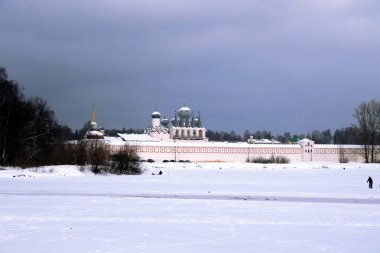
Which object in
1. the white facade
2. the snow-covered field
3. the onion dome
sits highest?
the onion dome

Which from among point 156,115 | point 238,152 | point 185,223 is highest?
point 156,115

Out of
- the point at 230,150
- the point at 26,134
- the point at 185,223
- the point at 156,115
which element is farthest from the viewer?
the point at 156,115

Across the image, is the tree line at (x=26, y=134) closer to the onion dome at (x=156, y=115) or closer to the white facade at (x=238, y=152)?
the white facade at (x=238, y=152)

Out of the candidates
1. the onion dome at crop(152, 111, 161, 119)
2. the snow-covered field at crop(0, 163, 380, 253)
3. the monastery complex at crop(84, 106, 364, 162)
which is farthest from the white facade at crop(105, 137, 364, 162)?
the snow-covered field at crop(0, 163, 380, 253)

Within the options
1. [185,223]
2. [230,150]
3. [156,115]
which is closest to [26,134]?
[185,223]

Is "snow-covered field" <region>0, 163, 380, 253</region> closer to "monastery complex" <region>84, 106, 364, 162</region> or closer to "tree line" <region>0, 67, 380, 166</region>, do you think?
→ "tree line" <region>0, 67, 380, 166</region>

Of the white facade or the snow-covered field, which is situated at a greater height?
the white facade

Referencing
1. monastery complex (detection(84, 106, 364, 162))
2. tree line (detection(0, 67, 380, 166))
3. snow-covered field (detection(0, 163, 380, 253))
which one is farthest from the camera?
monastery complex (detection(84, 106, 364, 162))

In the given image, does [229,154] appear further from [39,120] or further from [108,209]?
[108,209]

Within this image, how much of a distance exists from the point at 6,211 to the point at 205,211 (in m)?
4.41

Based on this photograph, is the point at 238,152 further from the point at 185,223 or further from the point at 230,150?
the point at 185,223

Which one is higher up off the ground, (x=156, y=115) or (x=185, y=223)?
(x=156, y=115)

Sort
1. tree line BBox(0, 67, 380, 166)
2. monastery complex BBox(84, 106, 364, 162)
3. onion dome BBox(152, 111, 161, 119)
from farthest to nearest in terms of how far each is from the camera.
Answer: onion dome BBox(152, 111, 161, 119) → monastery complex BBox(84, 106, 364, 162) → tree line BBox(0, 67, 380, 166)

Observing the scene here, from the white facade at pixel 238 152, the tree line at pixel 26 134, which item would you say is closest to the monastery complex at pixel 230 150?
the white facade at pixel 238 152
